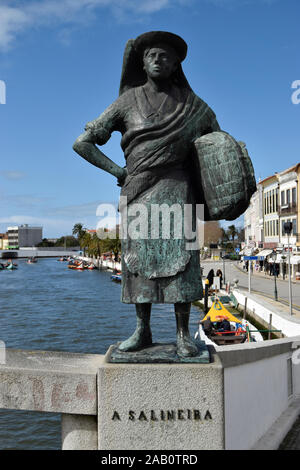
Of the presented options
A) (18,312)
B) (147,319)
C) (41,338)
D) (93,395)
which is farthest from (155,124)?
(18,312)

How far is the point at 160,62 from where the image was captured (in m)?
3.96

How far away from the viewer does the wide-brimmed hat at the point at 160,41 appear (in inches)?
153

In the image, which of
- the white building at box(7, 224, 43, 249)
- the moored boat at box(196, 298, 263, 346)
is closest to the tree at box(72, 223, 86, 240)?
the white building at box(7, 224, 43, 249)

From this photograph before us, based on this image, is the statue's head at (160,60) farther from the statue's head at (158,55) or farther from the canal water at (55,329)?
the canal water at (55,329)

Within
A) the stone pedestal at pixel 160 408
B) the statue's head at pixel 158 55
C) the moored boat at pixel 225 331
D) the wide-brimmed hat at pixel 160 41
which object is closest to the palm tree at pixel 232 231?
the moored boat at pixel 225 331

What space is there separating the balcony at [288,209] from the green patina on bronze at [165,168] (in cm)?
4245

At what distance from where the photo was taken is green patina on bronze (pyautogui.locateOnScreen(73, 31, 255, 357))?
3877 millimetres

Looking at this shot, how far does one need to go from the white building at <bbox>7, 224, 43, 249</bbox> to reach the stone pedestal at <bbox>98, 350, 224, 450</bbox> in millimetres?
184042

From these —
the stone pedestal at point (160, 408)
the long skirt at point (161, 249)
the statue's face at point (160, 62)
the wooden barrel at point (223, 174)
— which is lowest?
the stone pedestal at point (160, 408)

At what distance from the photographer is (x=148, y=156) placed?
12.8 ft

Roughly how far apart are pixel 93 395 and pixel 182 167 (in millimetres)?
2110

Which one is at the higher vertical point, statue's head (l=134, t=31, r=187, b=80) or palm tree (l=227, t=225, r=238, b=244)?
palm tree (l=227, t=225, r=238, b=244)

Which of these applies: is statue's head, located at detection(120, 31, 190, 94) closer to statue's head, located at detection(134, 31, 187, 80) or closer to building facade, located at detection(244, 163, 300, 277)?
statue's head, located at detection(134, 31, 187, 80)
